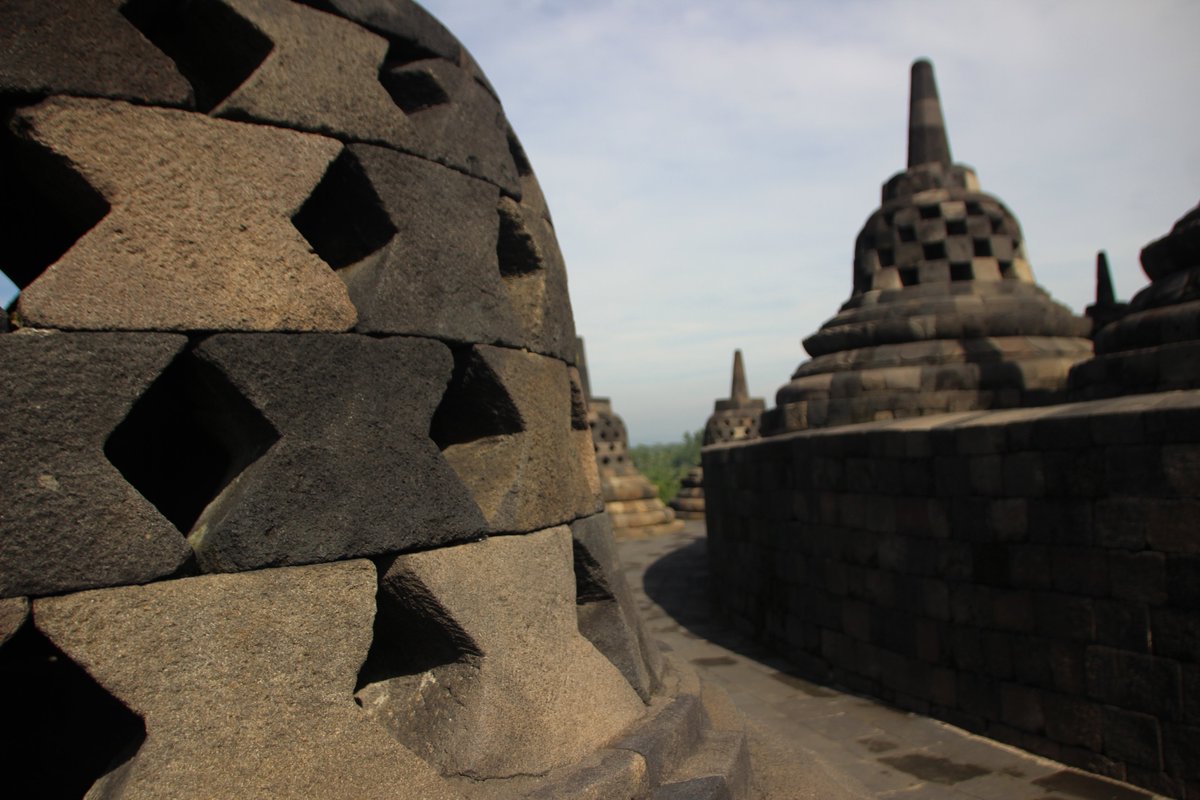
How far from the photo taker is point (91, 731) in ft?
8.84

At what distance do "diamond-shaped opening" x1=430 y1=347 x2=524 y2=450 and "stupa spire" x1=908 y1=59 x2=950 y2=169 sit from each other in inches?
282

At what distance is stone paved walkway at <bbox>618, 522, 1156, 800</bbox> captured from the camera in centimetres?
404

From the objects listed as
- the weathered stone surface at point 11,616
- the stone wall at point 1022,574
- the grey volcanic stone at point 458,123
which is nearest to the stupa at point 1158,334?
the stone wall at point 1022,574

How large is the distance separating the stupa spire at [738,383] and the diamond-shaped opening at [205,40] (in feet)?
56.3

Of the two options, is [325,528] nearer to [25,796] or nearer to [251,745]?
[251,745]

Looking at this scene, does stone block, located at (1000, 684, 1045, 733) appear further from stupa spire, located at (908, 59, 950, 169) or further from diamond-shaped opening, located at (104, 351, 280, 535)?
stupa spire, located at (908, 59, 950, 169)

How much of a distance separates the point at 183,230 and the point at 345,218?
512mm

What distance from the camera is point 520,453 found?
8.96ft

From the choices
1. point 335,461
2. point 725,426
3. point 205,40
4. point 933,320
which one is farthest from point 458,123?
point 725,426

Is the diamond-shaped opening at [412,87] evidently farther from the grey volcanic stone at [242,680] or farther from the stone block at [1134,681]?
A: the stone block at [1134,681]

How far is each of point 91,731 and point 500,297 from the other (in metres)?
1.70

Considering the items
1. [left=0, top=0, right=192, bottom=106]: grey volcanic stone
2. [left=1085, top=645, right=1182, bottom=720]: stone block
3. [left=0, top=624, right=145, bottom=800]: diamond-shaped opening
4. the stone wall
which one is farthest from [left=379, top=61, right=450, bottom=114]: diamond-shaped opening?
[left=1085, top=645, right=1182, bottom=720]: stone block

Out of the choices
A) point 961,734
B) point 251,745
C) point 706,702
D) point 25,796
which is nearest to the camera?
point 251,745

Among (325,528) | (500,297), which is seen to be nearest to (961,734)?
(500,297)
